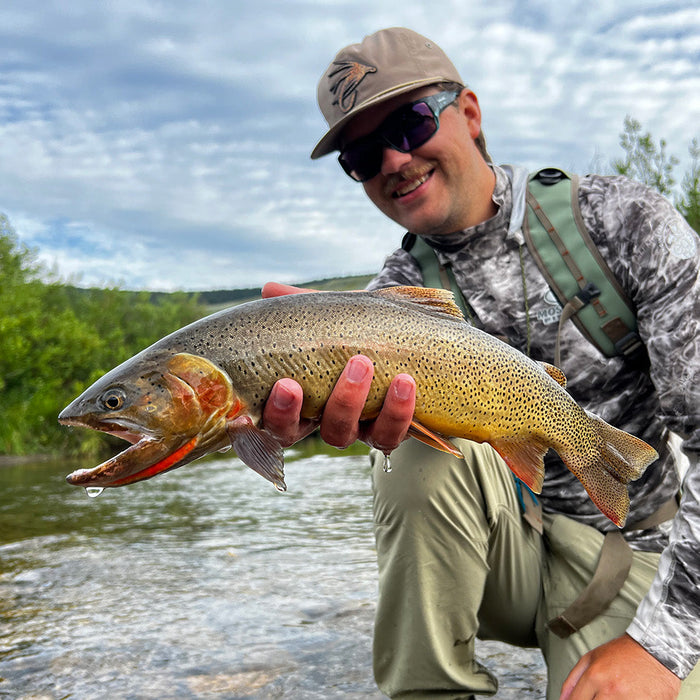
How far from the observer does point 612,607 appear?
2562 mm

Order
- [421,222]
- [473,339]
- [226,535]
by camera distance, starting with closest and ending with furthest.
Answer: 1. [473,339]
2. [421,222]
3. [226,535]

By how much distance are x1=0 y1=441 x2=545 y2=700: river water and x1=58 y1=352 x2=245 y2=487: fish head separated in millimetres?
1288

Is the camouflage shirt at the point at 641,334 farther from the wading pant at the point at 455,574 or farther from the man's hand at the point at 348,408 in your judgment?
the man's hand at the point at 348,408

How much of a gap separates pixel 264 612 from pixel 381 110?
2514mm

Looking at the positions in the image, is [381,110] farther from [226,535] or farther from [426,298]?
[226,535]

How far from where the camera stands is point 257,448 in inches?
79.0

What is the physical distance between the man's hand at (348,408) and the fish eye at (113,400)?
1.32 feet

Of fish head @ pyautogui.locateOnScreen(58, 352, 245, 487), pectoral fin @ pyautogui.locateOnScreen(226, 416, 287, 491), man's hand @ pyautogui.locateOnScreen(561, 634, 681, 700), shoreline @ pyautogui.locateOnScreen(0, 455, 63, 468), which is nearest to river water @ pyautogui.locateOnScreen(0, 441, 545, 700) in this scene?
man's hand @ pyautogui.locateOnScreen(561, 634, 681, 700)

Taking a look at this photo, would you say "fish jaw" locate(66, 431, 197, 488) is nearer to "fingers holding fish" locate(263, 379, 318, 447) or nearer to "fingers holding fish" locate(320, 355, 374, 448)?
"fingers holding fish" locate(263, 379, 318, 447)

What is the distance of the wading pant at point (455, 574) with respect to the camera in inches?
98.4

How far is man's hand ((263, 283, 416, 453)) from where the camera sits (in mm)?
2047

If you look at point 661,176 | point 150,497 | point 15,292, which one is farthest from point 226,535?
point 15,292

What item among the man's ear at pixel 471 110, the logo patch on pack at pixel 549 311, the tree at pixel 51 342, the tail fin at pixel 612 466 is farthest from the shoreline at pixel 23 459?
the tail fin at pixel 612 466

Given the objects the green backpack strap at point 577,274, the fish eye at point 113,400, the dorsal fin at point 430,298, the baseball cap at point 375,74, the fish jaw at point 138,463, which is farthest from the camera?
the baseball cap at point 375,74
